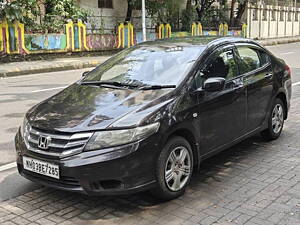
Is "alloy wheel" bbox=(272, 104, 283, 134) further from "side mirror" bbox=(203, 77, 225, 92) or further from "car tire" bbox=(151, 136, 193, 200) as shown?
"car tire" bbox=(151, 136, 193, 200)

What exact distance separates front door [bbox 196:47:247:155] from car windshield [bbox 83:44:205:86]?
0.80 ft

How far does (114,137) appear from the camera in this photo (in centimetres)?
368

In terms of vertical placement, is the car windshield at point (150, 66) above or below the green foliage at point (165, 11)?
below

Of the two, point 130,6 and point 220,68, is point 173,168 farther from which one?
point 130,6

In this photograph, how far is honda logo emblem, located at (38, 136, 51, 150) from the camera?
149 inches

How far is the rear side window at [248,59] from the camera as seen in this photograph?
5391mm

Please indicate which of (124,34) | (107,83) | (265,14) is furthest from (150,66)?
(265,14)

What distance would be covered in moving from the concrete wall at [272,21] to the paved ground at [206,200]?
33637 millimetres

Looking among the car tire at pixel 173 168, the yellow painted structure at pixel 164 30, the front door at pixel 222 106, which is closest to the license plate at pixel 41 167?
the car tire at pixel 173 168

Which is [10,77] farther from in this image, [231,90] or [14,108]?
[231,90]

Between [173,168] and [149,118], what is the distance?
0.61 m

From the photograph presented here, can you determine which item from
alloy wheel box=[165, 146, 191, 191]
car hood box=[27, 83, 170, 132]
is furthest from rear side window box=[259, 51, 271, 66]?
alloy wheel box=[165, 146, 191, 191]

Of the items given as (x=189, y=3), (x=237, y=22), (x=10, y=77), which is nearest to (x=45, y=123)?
(x=10, y=77)

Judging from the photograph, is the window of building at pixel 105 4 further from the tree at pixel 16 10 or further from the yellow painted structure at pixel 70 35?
the tree at pixel 16 10
